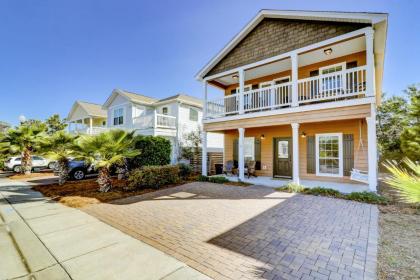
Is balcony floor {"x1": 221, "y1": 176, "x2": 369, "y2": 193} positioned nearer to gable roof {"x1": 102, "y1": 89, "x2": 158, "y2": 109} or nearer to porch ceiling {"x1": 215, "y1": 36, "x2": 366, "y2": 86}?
porch ceiling {"x1": 215, "y1": 36, "x2": 366, "y2": 86}

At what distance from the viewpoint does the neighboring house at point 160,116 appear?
55.1 ft

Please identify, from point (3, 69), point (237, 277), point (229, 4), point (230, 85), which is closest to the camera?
point (237, 277)

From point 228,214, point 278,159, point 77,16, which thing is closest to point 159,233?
point 228,214

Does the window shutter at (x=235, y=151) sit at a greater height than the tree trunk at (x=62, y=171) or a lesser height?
greater

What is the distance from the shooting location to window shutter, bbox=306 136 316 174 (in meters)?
10.6

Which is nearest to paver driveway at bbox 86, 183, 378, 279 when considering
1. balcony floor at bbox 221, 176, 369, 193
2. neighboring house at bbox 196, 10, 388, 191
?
balcony floor at bbox 221, 176, 369, 193

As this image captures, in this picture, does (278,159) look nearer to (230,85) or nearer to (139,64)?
(230,85)

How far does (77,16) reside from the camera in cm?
1302

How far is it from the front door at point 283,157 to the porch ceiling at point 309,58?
13.1 ft

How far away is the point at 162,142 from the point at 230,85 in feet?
20.3

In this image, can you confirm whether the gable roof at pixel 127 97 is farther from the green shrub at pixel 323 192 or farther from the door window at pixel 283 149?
the green shrub at pixel 323 192

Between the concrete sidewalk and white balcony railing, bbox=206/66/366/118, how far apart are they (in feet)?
25.7

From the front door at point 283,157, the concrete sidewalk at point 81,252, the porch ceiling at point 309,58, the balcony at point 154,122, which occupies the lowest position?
the concrete sidewalk at point 81,252

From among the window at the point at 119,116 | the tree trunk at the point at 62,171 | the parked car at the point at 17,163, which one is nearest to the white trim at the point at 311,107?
the tree trunk at the point at 62,171
